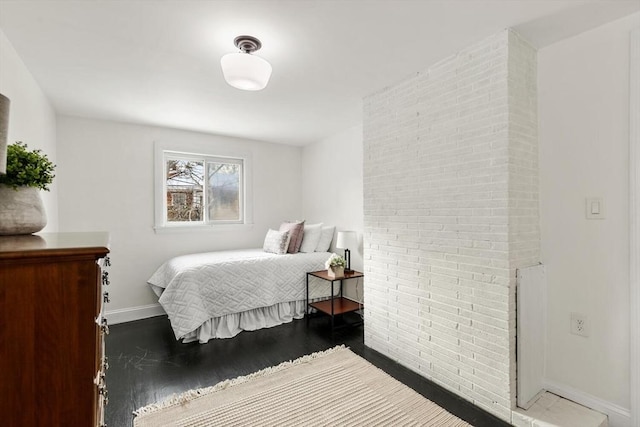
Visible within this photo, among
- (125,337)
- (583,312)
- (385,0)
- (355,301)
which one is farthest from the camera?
(355,301)

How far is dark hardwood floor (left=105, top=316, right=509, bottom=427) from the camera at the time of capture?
2062mm

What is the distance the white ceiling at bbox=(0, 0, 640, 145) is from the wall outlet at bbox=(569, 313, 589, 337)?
1.77 metres

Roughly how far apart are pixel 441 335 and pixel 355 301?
63.0 inches

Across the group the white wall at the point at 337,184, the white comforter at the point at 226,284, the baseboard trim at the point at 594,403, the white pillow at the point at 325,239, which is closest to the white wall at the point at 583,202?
the baseboard trim at the point at 594,403

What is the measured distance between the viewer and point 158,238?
12.6 feet

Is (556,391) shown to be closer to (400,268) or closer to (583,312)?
(583,312)

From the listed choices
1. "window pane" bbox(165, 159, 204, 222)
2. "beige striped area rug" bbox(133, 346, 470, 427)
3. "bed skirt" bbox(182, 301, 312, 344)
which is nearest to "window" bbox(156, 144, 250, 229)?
"window pane" bbox(165, 159, 204, 222)

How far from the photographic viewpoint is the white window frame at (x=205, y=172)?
3.85 m

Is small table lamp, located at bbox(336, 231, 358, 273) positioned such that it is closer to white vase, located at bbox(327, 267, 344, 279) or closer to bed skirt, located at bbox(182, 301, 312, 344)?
white vase, located at bbox(327, 267, 344, 279)

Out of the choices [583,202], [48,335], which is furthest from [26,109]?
[583,202]

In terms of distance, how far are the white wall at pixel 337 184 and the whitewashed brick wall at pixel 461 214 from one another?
1067mm

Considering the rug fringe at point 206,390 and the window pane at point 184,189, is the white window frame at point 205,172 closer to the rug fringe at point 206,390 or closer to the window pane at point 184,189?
the window pane at point 184,189

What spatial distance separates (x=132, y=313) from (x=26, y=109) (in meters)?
2.40

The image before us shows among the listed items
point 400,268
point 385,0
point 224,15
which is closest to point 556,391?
point 400,268
